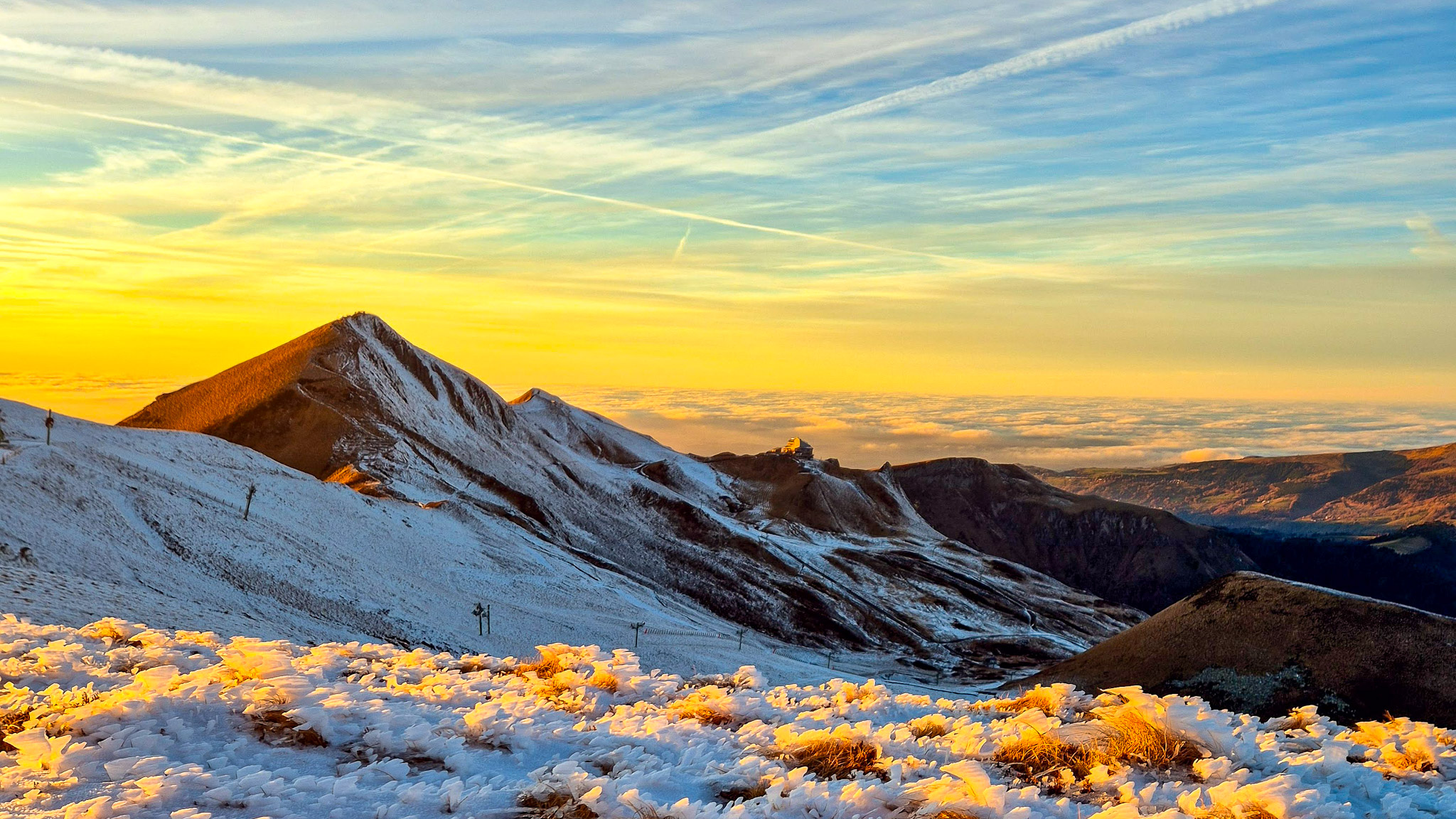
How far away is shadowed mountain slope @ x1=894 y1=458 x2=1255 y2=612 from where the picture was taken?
157m

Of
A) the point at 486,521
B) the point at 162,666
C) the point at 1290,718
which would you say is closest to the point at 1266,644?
the point at 1290,718

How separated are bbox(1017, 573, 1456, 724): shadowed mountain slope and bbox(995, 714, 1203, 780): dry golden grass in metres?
19.4

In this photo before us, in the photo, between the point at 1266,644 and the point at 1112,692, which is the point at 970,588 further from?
the point at 1112,692

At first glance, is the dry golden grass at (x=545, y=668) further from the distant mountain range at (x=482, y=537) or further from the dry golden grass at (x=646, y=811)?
the distant mountain range at (x=482, y=537)

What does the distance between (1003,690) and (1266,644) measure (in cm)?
872

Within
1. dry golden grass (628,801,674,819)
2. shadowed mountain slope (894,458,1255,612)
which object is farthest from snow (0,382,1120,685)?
shadowed mountain slope (894,458,1255,612)

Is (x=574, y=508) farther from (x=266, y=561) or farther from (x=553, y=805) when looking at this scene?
(x=553, y=805)

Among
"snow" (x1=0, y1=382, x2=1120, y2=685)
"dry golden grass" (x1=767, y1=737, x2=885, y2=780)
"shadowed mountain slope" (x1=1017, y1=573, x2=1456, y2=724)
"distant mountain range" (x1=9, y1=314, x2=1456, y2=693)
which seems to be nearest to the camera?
"dry golden grass" (x1=767, y1=737, x2=885, y2=780)

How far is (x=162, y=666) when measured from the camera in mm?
11000

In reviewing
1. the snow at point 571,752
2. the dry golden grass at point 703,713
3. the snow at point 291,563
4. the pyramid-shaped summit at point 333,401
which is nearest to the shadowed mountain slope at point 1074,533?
the snow at point 291,563

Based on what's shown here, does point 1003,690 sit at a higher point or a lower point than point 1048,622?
higher

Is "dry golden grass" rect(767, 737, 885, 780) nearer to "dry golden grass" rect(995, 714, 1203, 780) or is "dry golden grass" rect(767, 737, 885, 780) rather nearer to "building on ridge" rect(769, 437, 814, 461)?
"dry golden grass" rect(995, 714, 1203, 780)

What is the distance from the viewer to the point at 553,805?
7301 millimetres

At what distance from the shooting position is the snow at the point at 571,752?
7.16m
